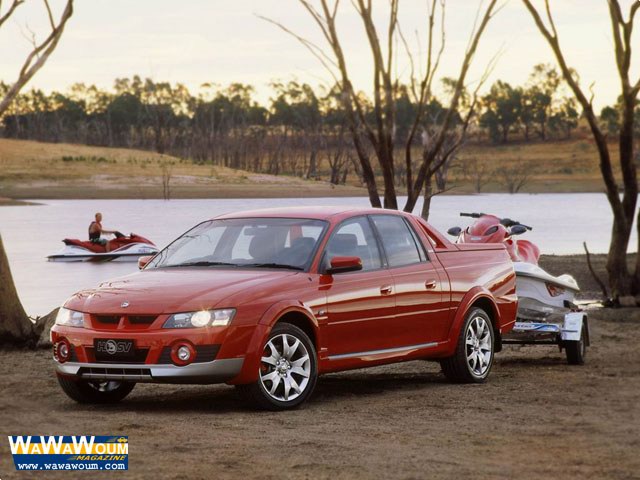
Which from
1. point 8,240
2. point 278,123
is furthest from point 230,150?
A: point 8,240

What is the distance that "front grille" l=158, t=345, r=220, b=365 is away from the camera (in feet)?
30.0

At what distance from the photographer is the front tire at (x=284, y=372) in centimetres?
939

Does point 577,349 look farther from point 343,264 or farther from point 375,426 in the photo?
point 375,426

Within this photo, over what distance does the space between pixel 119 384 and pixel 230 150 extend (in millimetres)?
144051

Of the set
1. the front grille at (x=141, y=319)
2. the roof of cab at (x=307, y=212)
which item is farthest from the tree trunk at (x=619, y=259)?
the front grille at (x=141, y=319)

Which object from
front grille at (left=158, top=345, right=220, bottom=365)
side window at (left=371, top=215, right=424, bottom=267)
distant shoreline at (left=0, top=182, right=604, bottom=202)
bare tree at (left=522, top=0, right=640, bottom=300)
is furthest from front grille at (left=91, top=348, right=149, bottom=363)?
distant shoreline at (left=0, top=182, right=604, bottom=202)

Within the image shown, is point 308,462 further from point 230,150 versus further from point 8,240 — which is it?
point 230,150

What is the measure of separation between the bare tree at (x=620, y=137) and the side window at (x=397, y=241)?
8.74 m

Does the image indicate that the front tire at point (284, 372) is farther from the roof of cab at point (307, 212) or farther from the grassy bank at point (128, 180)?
the grassy bank at point (128, 180)

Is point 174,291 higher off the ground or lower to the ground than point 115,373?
higher

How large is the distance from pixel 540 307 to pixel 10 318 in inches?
231

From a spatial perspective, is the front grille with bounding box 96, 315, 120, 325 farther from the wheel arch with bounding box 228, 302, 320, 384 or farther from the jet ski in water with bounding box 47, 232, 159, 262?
the jet ski in water with bounding box 47, 232, 159, 262

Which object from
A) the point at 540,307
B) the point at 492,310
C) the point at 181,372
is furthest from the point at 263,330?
the point at 540,307

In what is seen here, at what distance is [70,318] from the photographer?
31.7 ft
